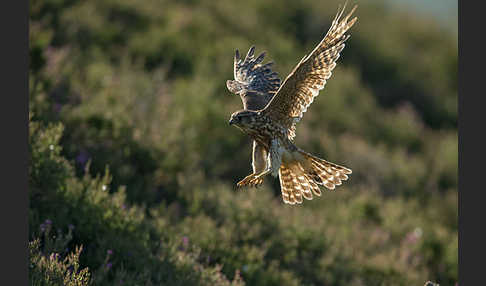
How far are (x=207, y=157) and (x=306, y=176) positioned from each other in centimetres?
359

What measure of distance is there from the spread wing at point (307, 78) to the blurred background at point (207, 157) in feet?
4.79

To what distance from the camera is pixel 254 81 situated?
219 inches

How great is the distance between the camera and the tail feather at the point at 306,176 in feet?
15.9

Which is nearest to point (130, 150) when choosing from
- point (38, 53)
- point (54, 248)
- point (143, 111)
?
point (143, 111)

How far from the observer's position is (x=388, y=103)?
13344mm

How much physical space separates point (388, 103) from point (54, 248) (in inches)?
397

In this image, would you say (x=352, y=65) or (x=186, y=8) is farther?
(x=352, y=65)

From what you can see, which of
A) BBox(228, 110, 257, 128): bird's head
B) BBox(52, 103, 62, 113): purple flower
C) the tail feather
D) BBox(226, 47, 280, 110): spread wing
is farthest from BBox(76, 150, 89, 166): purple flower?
BBox(228, 110, 257, 128): bird's head

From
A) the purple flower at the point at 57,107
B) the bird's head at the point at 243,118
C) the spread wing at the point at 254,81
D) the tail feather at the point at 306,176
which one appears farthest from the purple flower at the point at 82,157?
the bird's head at the point at 243,118

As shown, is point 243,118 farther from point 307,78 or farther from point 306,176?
point 306,176

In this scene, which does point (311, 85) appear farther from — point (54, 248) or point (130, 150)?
point (130, 150)

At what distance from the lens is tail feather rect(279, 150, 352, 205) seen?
4.84 meters

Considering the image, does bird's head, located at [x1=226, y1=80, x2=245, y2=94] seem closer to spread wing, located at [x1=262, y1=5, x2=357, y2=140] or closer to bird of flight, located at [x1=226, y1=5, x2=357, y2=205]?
bird of flight, located at [x1=226, y1=5, x2=357, y2=205]

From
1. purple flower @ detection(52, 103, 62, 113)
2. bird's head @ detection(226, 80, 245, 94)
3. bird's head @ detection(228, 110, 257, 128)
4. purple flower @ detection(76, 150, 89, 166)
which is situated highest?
bird's head @ detection(226, 80, 245, 94)
